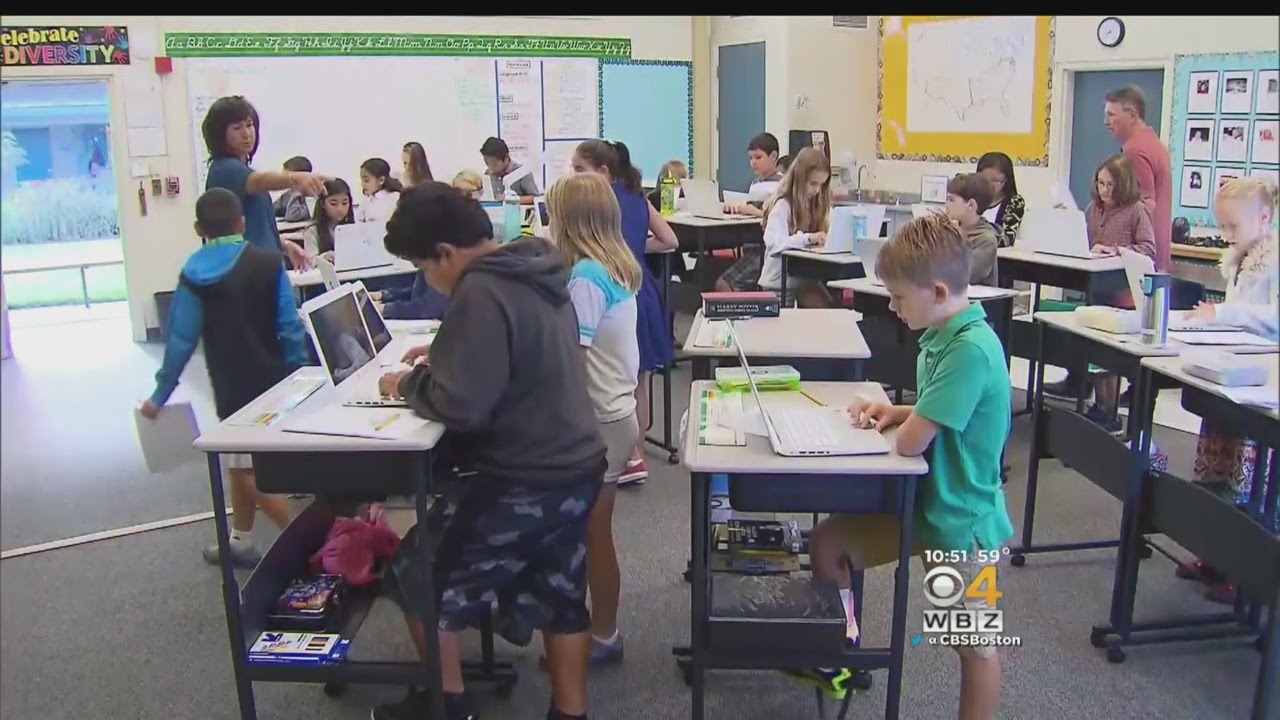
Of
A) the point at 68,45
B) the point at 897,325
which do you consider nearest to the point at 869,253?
the point at 897,325

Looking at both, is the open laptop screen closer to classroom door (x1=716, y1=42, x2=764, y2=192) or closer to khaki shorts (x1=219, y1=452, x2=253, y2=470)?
khaki shorts (x1=219, y1=452, x2=253, y2=470)

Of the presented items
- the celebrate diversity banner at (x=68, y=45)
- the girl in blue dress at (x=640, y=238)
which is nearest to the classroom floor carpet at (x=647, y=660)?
the girl in blue dress at (x=640, y=238)

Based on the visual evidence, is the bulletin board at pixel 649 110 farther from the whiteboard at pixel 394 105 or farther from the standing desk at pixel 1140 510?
the standing desk at pixel 1140 510

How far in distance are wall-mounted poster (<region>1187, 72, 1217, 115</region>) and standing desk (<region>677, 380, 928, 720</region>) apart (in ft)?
14.8

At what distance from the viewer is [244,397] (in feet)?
9.75

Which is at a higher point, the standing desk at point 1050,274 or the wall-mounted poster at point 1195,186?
the wall-mounted poster at point 1195,186

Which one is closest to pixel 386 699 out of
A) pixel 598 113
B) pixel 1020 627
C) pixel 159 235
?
pixel 1020 627

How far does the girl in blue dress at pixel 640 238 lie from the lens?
12.2 feet

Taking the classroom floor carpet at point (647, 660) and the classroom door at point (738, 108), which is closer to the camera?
the classroom floor carpet at point (647, 660)

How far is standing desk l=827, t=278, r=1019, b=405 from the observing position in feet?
13.4

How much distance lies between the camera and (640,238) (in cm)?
398

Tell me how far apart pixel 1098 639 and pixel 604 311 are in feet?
5.13

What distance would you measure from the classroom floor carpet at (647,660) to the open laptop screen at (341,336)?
0.56m

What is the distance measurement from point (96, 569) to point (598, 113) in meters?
5.21
